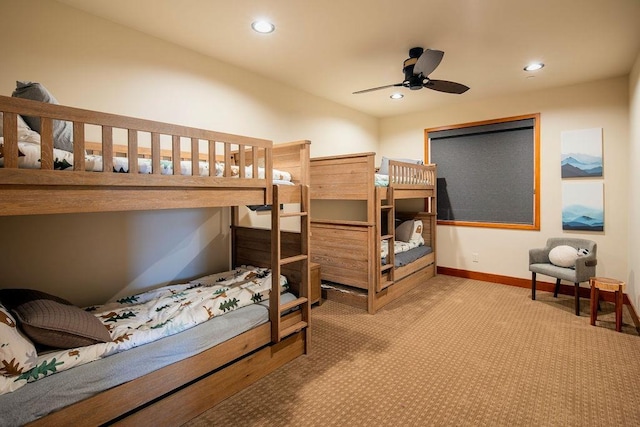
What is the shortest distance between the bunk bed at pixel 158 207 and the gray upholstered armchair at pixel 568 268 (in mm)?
2749

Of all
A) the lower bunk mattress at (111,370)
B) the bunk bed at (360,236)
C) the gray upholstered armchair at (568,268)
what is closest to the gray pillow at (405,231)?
the bunk bed at (360,236)

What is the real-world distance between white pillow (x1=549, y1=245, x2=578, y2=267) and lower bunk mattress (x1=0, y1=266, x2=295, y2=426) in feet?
10.9

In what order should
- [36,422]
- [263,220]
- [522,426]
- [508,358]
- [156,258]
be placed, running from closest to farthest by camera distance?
[36,422] → [522,426] → [508,358] → [156,258] → [263,220]

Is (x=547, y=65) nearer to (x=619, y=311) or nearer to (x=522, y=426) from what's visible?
(x=619, y=311)

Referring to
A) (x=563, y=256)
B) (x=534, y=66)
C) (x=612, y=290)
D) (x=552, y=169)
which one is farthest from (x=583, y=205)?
(x=534, y=66)

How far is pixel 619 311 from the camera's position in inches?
111

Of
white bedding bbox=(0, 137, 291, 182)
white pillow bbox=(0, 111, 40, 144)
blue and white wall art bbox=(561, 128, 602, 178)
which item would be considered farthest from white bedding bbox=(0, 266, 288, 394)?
blue and white wall art bbox=(561, 128, 602, 178)

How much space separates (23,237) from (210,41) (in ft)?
6.61

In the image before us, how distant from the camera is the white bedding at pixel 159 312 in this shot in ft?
4.61

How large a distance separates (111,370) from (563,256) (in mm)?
4088

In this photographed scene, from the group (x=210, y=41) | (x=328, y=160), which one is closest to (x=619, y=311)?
(x=328, y=160)

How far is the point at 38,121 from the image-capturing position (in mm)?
1646

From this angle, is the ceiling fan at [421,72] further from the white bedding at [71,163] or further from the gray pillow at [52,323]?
the gray pillow at [52,323]

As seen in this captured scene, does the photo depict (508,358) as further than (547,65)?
No
